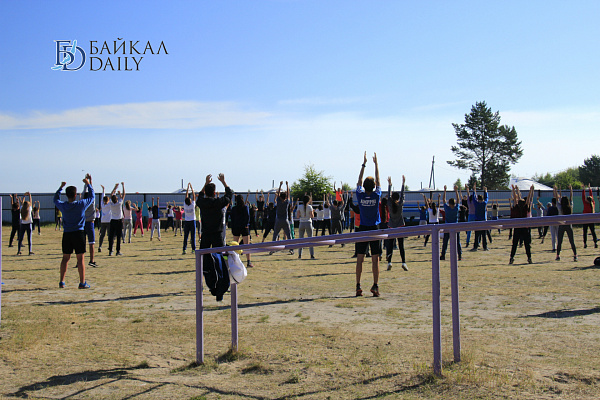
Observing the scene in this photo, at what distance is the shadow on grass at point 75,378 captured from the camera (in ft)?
16.3

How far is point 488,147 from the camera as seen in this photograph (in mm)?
74000

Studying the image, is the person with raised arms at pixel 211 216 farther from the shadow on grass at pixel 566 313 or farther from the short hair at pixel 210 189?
the shadow on grass at pixel 566 313

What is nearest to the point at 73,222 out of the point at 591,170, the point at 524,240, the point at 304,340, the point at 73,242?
the point at 73,242

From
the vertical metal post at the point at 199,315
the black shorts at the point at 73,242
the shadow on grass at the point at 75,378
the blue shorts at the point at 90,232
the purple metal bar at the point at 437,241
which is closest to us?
the purple metal bar at the point at 437,241

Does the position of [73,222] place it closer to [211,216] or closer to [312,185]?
[211,216]

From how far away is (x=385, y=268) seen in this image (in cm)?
1419

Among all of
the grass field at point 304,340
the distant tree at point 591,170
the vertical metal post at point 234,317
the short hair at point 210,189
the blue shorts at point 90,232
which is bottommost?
the grass field at point 304,340

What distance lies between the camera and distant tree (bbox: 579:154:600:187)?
310ft

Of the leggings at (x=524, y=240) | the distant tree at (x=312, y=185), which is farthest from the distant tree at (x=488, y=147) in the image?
the leggings at (x=524, y=240)

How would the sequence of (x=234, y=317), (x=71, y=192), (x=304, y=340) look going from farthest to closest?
(x=71, y=192)
(x=304, y=340)
(x=234, y=317)

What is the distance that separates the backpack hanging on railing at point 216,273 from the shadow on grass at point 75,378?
3.53 feet

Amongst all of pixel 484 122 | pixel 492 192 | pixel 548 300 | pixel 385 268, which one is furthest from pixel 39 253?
pixel 484 122

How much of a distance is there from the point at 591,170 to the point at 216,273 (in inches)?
4091

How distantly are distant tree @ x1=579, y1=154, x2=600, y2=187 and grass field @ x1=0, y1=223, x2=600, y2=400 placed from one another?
9304 cm
